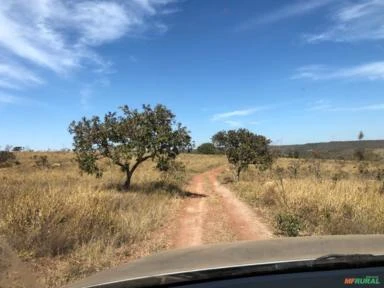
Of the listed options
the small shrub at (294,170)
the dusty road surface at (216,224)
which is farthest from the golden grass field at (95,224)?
the small shrub at (294,170)

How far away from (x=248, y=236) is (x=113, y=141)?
13.8 m

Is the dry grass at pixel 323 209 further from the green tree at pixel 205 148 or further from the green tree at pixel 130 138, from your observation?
the green tree at pixel 205 148

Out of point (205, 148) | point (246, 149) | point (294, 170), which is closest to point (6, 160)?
point (246, 149)

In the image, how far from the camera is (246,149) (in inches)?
1503

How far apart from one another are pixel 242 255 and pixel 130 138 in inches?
920

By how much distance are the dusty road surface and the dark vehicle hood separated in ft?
26.3

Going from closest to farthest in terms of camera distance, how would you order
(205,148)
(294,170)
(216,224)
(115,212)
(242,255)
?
(242,255) < (115,212) < (216,224) < (294,170) < (205,148)

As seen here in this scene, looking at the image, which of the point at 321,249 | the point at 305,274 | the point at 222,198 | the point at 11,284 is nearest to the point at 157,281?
the point at 305,274

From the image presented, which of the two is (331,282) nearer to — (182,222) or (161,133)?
(182,222)

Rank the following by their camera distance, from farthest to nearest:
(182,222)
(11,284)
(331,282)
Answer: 1. (182,222)
2. (11,284)
3. (331,282)

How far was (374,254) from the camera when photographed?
258 centimetres

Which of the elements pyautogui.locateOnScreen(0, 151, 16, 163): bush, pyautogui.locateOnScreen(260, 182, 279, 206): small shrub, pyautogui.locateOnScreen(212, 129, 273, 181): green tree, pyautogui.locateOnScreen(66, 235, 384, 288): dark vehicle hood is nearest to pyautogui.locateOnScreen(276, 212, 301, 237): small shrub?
pyautogui.locateOnScreen(260, 182, 279, 206): small shrub

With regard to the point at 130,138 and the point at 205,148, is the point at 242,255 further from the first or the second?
the point at 205,148

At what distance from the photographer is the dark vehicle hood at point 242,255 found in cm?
256
